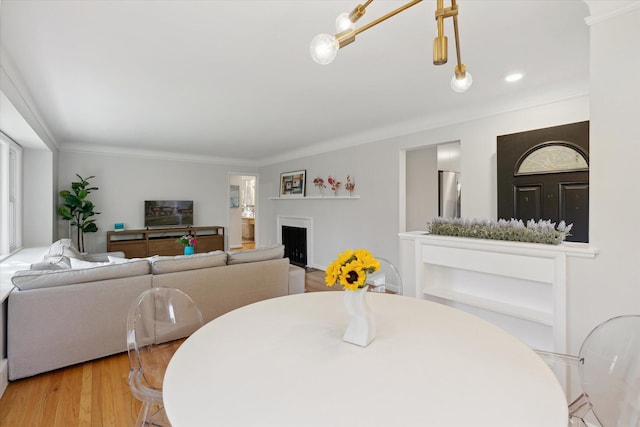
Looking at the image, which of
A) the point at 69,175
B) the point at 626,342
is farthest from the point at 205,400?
the point at 69,175

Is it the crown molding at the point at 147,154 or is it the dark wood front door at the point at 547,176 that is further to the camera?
the crown molding at the point at 147,154

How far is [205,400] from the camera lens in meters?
0.86

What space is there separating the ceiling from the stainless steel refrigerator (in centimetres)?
97

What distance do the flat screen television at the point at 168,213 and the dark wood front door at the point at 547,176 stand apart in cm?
596

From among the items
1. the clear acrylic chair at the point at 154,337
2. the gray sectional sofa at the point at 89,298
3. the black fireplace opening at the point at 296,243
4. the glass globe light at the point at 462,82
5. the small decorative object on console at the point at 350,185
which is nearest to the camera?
the clear acrylic chair at the point at 154,337

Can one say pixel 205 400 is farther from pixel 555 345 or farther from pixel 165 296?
pixel 555 345

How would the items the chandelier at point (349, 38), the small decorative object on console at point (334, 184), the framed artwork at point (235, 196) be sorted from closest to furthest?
the chandelier at point (349, 38)
the small decorative object on console at point (334, 184)
the framed artwork at point (235, 196)

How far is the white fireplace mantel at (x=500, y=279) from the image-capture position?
1.77 meters

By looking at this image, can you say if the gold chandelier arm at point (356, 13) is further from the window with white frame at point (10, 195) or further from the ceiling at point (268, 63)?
the window with white frame at point (10, 195)

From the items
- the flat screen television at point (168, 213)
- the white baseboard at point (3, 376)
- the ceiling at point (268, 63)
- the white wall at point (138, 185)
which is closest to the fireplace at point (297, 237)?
the white wall at point (138, 185)

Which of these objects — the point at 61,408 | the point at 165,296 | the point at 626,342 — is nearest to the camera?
the point at 626,342

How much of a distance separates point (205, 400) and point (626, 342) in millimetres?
1524

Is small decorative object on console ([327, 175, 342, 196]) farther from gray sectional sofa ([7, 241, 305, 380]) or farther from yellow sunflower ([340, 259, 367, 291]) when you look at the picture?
yellow sunflower ([340, 259, 367, 291])

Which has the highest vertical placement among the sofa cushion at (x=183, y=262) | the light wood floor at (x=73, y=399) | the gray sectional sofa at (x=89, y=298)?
the sofa cushion at (x=183, y=262)
